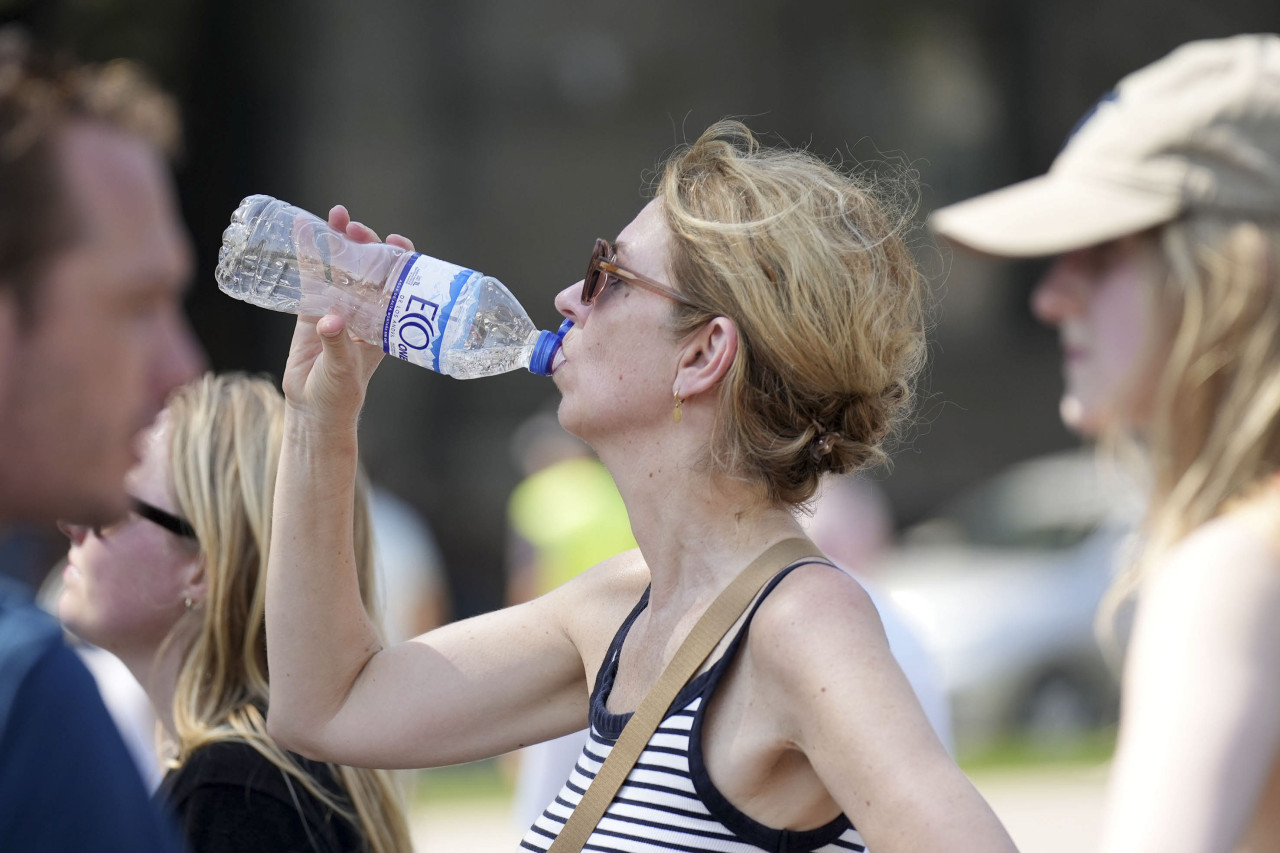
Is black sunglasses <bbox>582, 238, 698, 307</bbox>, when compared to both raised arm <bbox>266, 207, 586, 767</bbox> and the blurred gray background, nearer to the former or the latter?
raised arm <bbox>266, 207, 586, 767</bbox>

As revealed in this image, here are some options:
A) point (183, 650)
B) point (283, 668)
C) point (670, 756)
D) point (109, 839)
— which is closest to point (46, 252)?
point (109, 839)

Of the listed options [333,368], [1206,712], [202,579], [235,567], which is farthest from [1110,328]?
[202,579]

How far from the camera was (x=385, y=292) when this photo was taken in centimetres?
269

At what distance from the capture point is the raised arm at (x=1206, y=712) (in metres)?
1.71

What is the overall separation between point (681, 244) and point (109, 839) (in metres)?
1.33

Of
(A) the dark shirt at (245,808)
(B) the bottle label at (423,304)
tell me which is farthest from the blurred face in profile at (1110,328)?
(A) the dark shirt at (245,808)

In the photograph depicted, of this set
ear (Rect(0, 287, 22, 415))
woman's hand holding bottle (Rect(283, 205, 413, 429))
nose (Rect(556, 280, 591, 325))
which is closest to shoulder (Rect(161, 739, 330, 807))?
woman's hand holding bottle (Rect(283, 205, 413, 429))

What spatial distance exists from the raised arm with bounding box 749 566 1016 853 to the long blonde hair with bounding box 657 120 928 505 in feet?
1.08

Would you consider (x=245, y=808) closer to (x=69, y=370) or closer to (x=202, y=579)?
(x=202, y=579)

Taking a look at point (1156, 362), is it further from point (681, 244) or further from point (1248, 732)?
point (681, 244)

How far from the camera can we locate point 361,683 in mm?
2598

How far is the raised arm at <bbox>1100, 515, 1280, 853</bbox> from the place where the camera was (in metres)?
1.71

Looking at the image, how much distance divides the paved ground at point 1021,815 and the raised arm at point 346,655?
513cm

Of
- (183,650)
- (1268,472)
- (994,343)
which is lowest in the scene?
(994,343)
